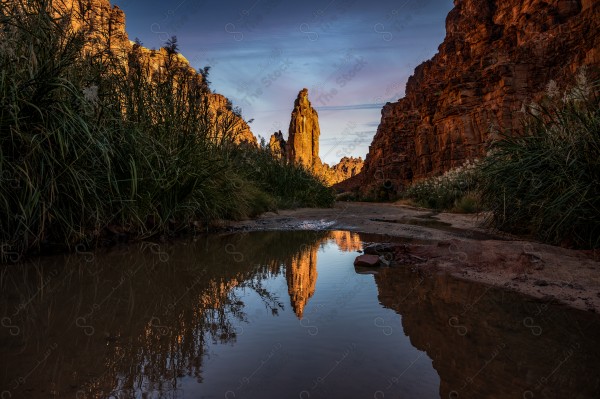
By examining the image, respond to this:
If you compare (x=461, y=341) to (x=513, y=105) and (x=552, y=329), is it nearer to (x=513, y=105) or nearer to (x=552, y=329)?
(x=552, y=329)

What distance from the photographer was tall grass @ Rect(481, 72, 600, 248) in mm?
3660

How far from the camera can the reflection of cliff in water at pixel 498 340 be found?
132 centimetres

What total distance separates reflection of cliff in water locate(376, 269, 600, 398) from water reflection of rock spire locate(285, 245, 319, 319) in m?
0.50

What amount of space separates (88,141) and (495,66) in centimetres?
2591

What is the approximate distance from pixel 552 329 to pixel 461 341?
534 millimetres

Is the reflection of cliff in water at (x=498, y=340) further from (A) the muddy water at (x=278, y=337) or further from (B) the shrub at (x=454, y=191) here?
(B) the shrub at (x=454, y=191)

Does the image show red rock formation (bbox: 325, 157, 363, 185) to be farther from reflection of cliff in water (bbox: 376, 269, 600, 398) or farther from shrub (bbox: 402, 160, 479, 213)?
reflection of cliff in water (bbox: 376, 269, 600, 398)

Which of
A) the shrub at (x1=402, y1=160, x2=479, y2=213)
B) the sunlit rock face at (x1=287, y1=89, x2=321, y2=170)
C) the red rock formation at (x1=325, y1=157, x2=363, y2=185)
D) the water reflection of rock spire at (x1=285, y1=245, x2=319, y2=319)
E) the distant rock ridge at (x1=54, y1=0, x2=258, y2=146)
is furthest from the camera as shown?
the red rock formation at (x1=325, y1=157, x2=363, y2=185)

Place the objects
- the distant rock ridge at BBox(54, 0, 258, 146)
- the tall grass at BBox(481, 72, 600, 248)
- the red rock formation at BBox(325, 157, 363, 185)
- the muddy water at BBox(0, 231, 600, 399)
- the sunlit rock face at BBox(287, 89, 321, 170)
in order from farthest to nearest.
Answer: the red rock formation at BBox(325, 157, 363, 185) → the sunlit rock face at BBox(287, 89, 321, 170) → the distant rock ridge at BBox(54, 0, 258, 146) → the tall grass at BBox(481, 72, 600, 248) → the muddy water at BBox(0, 231, 600, 399)

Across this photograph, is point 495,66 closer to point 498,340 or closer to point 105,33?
point 105,33

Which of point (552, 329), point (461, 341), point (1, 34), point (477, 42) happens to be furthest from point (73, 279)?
point (477, 42)

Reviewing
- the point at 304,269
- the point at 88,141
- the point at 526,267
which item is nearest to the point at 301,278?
the point at 304,269

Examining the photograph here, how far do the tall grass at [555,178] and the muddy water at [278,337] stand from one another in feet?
6.07

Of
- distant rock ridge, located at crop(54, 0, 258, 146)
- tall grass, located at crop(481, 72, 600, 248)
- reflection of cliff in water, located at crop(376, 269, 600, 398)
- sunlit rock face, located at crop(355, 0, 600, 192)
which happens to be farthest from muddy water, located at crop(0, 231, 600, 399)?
sunlit rock face, located at crop(355, 0, 600, 192)
